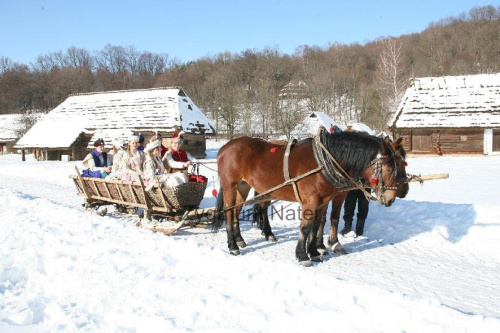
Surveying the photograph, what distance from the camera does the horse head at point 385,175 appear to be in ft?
14.6

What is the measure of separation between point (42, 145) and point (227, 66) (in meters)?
38.3

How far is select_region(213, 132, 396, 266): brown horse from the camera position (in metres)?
4.51

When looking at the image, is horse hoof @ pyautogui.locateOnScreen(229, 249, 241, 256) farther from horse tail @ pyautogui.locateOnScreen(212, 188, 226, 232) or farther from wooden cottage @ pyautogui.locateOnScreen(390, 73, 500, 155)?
wooden cottage @ pyautogui.locateOnScreen(390, 73, 500, 155)

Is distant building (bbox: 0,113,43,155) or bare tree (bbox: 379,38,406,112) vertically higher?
bare tree (bbox: 379,38,406,112)

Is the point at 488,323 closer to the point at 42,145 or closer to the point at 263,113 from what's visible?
the point at 42,145

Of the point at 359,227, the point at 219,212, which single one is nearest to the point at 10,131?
the point at 219,212

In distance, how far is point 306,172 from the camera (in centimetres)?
479

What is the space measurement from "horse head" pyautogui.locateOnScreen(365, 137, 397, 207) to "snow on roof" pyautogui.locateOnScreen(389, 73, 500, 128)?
2252cm

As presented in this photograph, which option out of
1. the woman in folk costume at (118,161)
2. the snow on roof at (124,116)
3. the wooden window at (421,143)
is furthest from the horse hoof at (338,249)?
the wooden window at (421,143)

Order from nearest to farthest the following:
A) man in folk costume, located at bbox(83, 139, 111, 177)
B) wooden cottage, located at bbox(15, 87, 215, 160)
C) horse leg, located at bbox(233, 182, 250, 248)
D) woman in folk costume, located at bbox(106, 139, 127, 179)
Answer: horse leg, located at bbox(233, 182, 250, 248), woman in folk costume, located at bbox(106, 139, 127, 179), man in folk costume, located at bbox(83, 139, 111, 177), wooden cottage, located at bbox(15, 87, 215, 160)

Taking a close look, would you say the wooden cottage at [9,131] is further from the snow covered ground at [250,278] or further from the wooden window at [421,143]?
the snow covered ground at [250,278]

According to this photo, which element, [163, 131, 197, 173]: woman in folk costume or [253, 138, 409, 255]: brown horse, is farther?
[163, 131, 197, 173]: woman in folk costume

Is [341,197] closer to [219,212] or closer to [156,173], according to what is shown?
[219,212]

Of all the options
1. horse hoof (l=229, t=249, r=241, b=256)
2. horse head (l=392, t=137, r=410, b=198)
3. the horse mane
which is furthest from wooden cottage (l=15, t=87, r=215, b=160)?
horse head (l=392, t=137, r=410, b=198)
